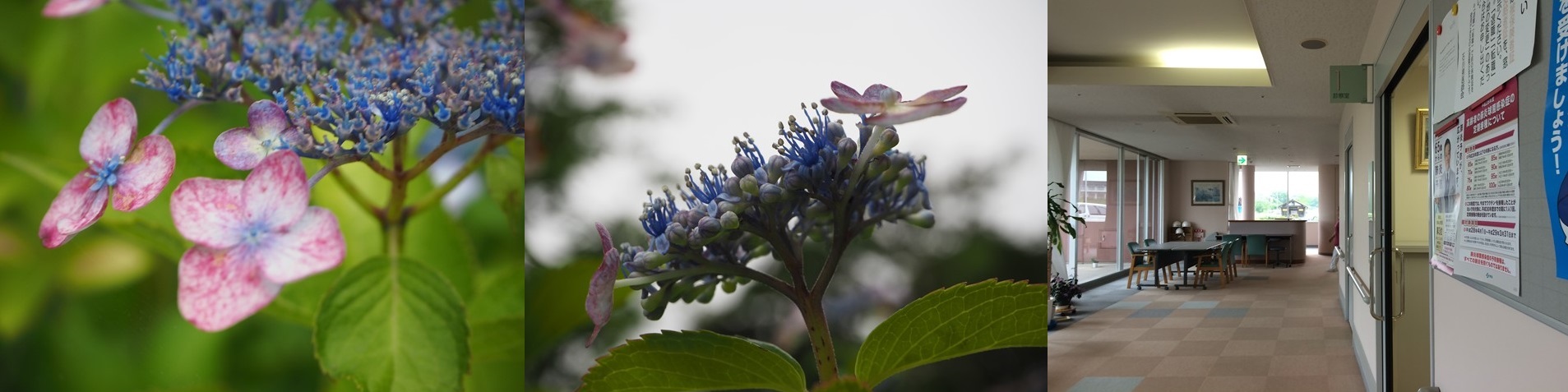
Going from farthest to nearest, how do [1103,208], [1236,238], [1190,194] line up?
[1190,194] < [1236,238] < [1103,208]

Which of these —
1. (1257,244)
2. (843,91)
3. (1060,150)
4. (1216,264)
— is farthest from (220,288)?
(1257,244)

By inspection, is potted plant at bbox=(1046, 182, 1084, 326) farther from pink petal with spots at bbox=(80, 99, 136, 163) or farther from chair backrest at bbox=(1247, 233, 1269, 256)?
chair backrest at bbox=(1247, 233, 1269, 256)

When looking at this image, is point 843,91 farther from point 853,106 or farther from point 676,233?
point 676,233

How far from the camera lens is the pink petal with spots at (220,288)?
4.92ft

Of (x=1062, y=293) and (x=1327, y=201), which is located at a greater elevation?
(x=1327, y=201)

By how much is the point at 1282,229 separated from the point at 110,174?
17.6m

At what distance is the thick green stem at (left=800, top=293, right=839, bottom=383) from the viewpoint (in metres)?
1.75

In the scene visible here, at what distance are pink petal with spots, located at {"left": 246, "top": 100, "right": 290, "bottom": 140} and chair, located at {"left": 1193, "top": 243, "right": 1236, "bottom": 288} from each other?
11360 millimetres

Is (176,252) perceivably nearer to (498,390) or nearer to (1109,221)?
(498,390)

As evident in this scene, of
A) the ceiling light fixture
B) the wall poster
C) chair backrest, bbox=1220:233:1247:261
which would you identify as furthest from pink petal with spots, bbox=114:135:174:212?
chair backrest, bbox=1220:233:1247:261

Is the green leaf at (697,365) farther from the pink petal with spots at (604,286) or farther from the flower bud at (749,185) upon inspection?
the flower bud at (749,185)

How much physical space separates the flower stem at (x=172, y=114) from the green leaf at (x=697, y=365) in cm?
84

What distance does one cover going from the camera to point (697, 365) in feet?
5.89

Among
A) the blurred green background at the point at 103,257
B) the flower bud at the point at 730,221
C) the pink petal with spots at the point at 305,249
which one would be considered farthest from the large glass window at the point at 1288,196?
the blurred green background at the point at 103,257
